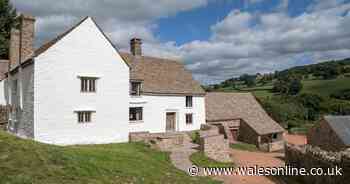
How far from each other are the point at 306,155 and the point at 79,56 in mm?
17582

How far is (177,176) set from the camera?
15.1 meters

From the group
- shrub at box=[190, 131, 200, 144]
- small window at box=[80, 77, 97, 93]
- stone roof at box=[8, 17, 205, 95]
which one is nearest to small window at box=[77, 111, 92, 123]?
small window at box=[80, 77, 97, 93]

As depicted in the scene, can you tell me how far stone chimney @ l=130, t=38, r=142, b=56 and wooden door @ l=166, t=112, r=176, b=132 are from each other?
8.03 m

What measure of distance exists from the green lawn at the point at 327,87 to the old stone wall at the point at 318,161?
64542 millimetres

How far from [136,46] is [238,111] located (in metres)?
16.5

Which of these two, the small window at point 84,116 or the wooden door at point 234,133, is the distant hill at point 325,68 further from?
the small window at point 84,116

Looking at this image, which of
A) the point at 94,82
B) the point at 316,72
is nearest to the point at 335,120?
the point at 94,82

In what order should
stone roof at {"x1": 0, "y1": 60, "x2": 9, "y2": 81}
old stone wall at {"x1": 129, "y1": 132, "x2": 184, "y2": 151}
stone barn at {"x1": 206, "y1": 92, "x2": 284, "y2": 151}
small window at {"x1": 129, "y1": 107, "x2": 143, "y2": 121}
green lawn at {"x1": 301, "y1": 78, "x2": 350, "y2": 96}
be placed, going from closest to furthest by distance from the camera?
old stone wall at {"x1": 129, "y1": 132, "x2": 184, "y2": 151} → small window at {"x1": 129, "y1": 107, "x2": 143, "y2": 121} → stone roof at {"x1": 0, "y1": 60, "x2": 9, "y2": 81} → stone barn at {"x1": 206, "y1": 92, "x2": 284, "y2": 151} → green lawn at {"x1": 301, "y1": 78, "x2": 350, "y2": 96}

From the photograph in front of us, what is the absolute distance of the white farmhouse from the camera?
2256 cm

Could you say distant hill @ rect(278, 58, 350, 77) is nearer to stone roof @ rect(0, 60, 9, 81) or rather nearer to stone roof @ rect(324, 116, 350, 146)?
stone roof @ rect(324, 116, 350, 146)

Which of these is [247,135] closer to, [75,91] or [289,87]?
[75,91]

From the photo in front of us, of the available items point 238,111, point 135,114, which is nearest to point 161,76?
point 135,114

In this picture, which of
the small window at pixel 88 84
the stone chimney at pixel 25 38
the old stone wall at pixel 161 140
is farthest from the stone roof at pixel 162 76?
the stone chimney at pixel 25 38

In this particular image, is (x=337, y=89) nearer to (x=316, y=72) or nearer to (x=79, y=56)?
(x=316, y=72)
